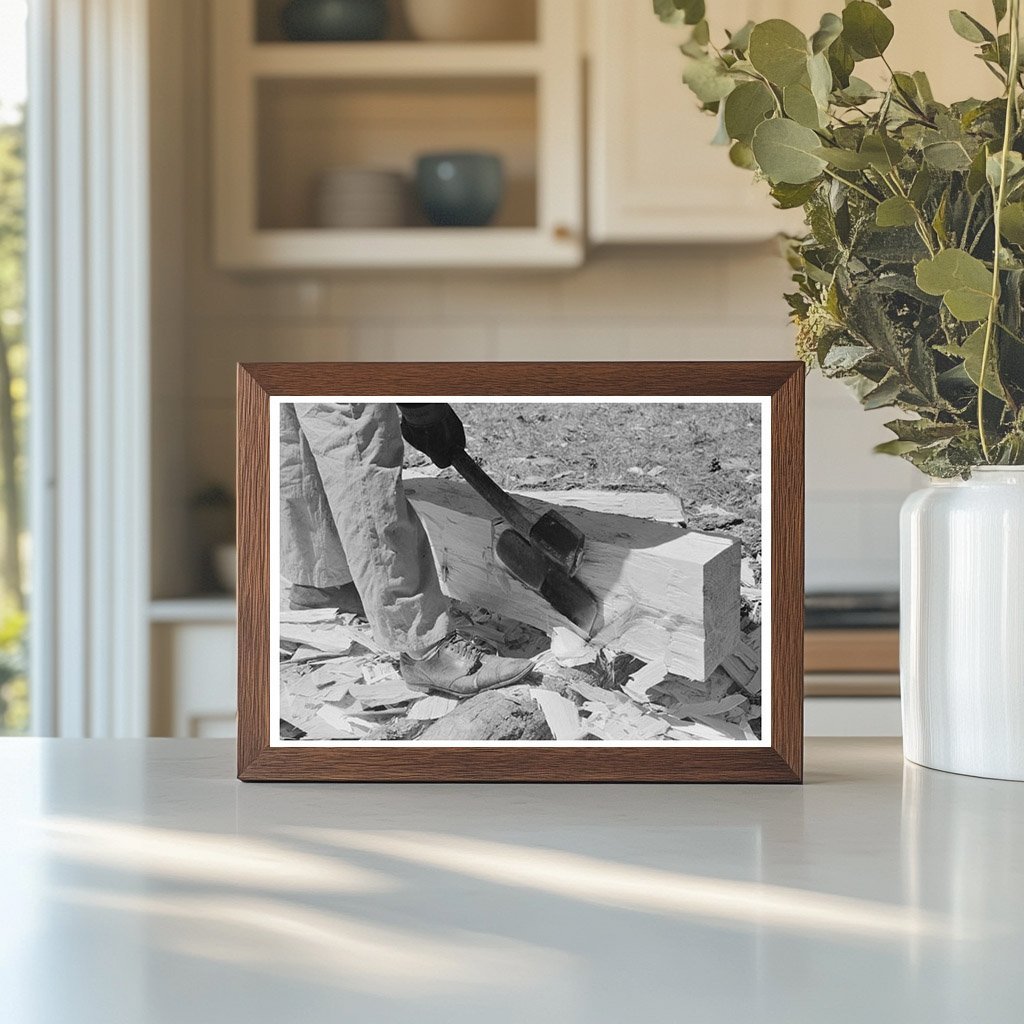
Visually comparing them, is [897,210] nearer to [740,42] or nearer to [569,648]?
[740,42]

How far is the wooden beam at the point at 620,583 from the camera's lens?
23.8 inches

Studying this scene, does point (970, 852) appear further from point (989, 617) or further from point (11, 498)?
point (11, 498)

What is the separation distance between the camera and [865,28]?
0.57 metres

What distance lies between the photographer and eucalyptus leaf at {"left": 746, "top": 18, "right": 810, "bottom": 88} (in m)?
0.55

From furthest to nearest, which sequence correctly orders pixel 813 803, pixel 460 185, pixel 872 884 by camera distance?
1. pixel 460 185
2. pixel 813 803
3. pixel 872 884

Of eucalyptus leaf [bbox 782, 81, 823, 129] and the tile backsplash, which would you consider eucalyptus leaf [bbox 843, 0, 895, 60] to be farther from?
the tile backsplash

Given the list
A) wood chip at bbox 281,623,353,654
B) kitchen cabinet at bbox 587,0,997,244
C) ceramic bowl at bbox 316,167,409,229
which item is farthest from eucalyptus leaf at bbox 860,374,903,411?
ceramic bowl at bbox 316,167,409,229

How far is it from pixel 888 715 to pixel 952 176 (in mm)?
1646

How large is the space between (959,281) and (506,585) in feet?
0.87

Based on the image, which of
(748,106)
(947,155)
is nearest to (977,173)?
(947,155)

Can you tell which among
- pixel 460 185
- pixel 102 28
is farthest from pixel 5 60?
pixel 460 185

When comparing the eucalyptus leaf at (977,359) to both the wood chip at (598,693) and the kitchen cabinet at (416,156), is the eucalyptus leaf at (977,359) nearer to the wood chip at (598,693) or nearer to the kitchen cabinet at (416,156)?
the wood chip at (598,693)

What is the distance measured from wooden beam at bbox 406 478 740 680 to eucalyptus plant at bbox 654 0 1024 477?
0.45 ft

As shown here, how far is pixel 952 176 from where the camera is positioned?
60cm
